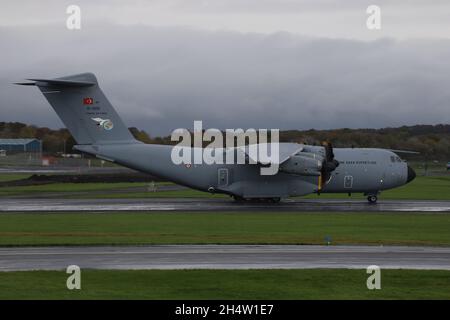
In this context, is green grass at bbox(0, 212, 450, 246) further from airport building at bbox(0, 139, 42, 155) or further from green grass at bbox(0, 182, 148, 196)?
airport building at bbox(0, 139, 42, 155)

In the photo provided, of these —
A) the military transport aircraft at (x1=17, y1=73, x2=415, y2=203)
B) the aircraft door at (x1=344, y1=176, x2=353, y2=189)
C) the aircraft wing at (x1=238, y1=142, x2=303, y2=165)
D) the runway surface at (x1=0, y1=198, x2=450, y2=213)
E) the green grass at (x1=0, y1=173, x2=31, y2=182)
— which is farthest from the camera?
the green grass at (x1=0, y1=173, x2=31, y2=182)

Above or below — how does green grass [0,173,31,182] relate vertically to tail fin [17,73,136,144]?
below

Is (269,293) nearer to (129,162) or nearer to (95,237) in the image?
(95,237)

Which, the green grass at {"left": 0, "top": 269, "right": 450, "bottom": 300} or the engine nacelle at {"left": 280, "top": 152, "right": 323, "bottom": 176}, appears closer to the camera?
the green grass at {"left": 0, "top": 269, "right": 450, "bottom": 300}

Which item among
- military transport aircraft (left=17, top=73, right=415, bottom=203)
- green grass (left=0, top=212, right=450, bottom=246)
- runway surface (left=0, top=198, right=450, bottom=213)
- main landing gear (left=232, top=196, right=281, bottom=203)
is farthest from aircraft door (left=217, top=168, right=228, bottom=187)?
green grass (left=0, top=212, right=450, bottom=246)

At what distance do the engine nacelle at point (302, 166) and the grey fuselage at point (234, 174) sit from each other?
41.5 inches

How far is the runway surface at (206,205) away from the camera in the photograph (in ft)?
160

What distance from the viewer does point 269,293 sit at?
66.1 ft

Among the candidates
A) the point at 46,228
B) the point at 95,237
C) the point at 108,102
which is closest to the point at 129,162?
the point at 108,102

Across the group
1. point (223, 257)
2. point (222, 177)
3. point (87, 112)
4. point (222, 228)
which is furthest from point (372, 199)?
point (223, 257)

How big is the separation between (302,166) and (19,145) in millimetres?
125923

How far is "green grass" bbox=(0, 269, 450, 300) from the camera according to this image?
65.0ft

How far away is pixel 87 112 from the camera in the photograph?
169 feet

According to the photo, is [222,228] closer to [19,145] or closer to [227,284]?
[227,284]
